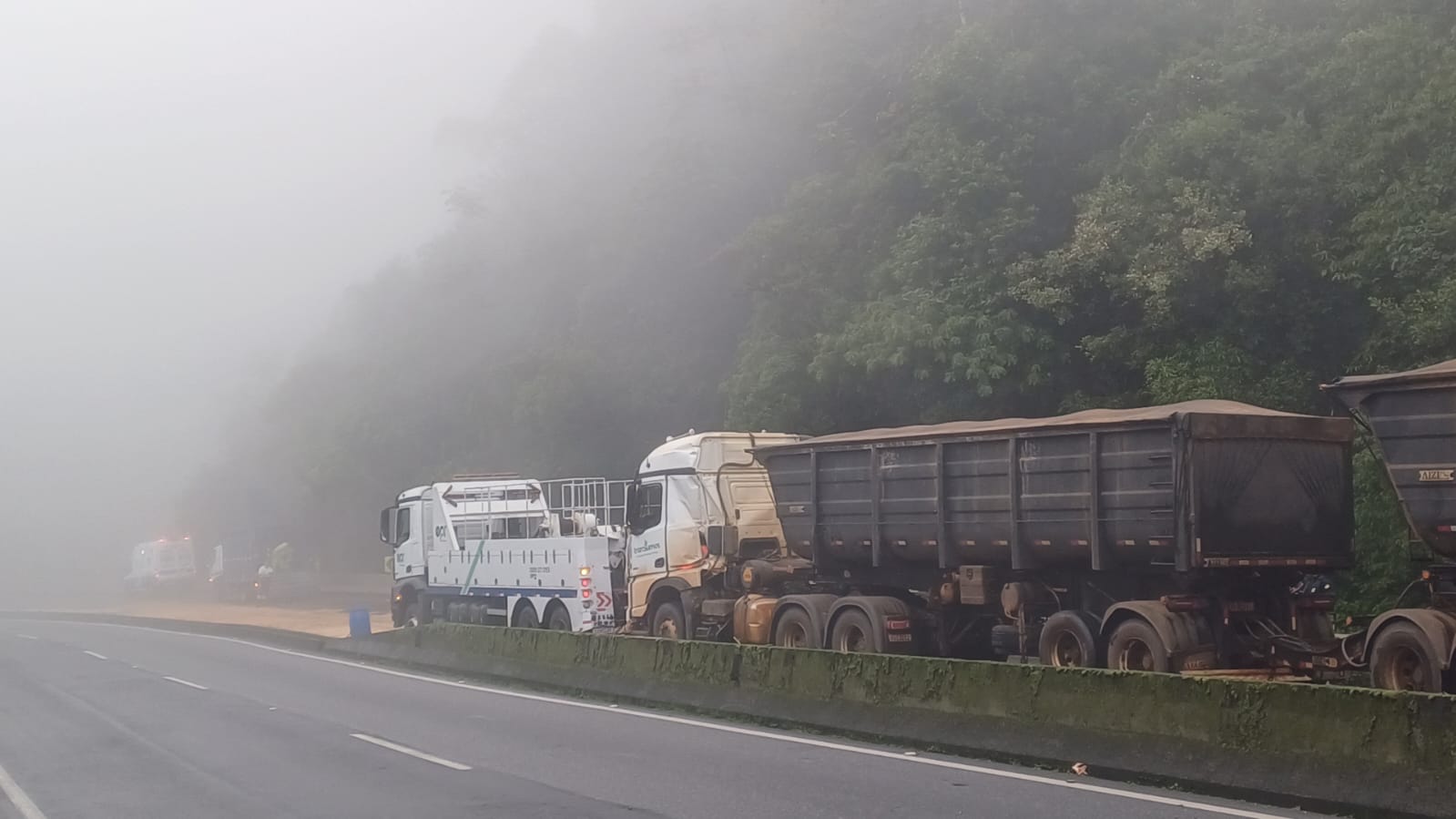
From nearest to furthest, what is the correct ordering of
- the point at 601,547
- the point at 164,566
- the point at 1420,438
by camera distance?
the point at 1420,438 → the point at 601,547 → the point at 164,566

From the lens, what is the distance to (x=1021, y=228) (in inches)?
1144

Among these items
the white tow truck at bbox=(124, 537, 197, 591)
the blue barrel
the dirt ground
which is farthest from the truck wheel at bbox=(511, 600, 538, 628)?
the white tow truck at bbox=(124, 537, 197, 591)

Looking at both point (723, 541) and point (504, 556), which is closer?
point (723, 541)

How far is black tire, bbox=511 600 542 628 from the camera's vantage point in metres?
25.8

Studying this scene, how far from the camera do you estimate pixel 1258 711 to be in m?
10.3

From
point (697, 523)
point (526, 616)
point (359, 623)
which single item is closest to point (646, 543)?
point (697, 523)

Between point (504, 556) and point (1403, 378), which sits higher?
point (1403, 378)

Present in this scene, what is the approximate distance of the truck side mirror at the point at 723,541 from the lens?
21.3 metres

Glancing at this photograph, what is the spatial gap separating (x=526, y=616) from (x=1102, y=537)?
1390 centimetres

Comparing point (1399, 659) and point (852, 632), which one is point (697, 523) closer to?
point (852, 632)

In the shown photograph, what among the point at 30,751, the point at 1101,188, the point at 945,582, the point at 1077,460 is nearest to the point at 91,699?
the point at 30,751

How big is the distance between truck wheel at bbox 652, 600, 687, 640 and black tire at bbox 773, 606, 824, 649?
95.7 inches

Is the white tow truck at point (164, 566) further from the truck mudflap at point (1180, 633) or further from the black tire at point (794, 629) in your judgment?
the truck mudflap at point (1180, 633)

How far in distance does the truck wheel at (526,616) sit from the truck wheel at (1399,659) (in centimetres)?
1597
